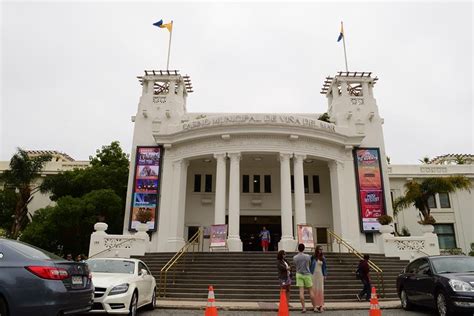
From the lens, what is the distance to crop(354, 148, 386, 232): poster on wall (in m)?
24.5

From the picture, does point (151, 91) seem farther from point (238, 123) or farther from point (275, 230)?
point (275, 230)

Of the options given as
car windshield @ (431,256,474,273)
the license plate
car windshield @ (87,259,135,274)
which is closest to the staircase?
car windshield @ (87,259,135,274)

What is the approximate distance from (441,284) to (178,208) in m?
17.8

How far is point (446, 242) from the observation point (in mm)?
33250

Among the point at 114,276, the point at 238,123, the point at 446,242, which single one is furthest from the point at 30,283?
the point at 446,242

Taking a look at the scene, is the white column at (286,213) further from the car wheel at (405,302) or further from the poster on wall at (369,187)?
the car wheel at (405,302)

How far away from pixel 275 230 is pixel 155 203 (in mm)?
8814

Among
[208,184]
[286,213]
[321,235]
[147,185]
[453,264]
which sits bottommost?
[453,264]

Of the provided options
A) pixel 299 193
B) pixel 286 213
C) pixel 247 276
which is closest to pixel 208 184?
pixel 299 193

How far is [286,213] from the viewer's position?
22.2 meters

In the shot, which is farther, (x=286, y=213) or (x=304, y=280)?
(x=286, y=213)

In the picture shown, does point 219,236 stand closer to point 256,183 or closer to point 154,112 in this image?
point 256,183

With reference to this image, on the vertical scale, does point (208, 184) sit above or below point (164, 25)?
below

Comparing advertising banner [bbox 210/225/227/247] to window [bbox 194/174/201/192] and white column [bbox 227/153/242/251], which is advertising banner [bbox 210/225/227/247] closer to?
white column [bbox 227/153/242/251]
